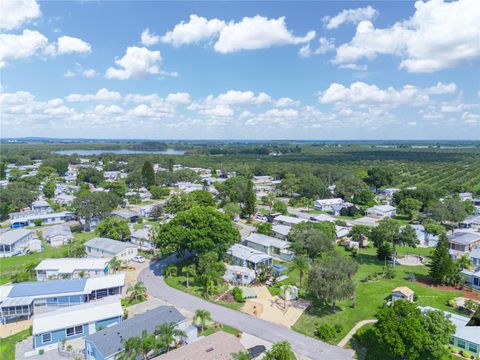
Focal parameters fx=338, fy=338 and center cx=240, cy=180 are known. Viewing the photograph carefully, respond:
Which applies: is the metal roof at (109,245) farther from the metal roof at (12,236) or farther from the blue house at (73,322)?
the blue house at (73,322)

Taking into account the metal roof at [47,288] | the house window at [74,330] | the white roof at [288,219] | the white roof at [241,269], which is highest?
the white roof at [288,219]

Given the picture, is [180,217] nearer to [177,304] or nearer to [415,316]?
[177,304]

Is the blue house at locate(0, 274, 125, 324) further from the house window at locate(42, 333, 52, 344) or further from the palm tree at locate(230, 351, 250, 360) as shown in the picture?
the palm tree at locate(230, 351, 250, 360)

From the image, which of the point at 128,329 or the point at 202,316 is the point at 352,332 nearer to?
the point at 202,316

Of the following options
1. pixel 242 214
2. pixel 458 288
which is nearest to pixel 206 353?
pixel 458 288

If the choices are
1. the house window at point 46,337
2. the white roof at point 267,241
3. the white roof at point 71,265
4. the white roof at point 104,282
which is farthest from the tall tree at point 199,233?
the house window at point 46,337

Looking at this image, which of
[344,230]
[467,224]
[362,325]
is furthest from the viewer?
[467,224]
